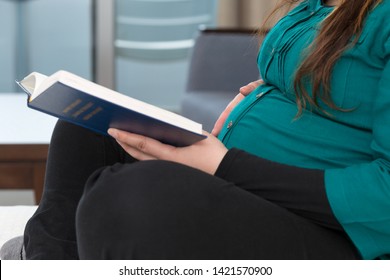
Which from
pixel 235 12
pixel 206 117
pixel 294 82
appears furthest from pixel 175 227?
pixel 235 12

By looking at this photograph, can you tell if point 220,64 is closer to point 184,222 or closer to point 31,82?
point 31,82

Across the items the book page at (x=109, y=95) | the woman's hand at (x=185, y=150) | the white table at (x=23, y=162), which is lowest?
the white table at (x=23, y=162)

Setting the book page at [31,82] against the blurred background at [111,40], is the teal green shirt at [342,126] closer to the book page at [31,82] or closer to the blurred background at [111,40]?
the book page at [31,82]

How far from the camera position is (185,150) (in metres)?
1.02

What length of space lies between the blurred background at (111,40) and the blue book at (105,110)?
337 centimetres

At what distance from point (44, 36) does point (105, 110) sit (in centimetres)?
364

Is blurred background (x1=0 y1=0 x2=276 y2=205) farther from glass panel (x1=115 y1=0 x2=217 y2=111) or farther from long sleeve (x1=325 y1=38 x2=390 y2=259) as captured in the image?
long sleeve (x1=325 y1=38 x2=390 y2=259)

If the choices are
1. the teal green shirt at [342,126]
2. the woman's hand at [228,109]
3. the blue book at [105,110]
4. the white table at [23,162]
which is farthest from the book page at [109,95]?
the white table at [23,162]

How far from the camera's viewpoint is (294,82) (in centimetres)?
109

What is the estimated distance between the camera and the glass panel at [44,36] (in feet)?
14.4

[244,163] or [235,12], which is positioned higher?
[244,163]

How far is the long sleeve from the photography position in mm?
960
